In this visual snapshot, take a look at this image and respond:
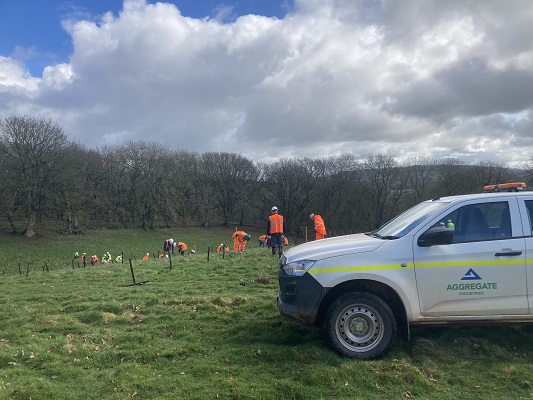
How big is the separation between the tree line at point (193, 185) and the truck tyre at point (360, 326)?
43.4 meters

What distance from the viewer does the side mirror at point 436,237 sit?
5.15 m

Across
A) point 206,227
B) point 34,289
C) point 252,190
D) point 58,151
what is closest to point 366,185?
point 252,190

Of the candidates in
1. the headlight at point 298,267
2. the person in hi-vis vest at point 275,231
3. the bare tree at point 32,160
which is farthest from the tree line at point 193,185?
the headlight at point 298,267

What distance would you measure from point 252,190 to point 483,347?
214ft

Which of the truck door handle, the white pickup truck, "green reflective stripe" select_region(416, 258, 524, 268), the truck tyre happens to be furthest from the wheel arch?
the truck door handle

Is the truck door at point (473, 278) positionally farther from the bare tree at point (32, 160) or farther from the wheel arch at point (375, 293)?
the bare tree at point (32, 160)

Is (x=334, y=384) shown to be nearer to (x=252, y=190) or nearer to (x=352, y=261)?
(x=352, y=261)

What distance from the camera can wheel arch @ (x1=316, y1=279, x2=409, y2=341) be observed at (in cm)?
532

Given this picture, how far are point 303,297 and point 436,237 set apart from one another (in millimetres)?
1775

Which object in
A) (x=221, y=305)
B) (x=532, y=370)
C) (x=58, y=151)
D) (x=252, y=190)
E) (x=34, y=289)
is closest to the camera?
(x=532, y=370)

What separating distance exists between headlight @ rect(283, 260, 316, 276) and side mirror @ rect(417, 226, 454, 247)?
4.53 feet

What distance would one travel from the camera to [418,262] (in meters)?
5.22

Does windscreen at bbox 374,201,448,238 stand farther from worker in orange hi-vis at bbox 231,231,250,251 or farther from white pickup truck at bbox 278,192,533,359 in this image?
worker in orange hi-vis at bbox 231,231,250,251

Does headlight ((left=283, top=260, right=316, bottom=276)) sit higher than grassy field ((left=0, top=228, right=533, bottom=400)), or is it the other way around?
headlight ((left=283, top=260, right=316, bottom=276))
